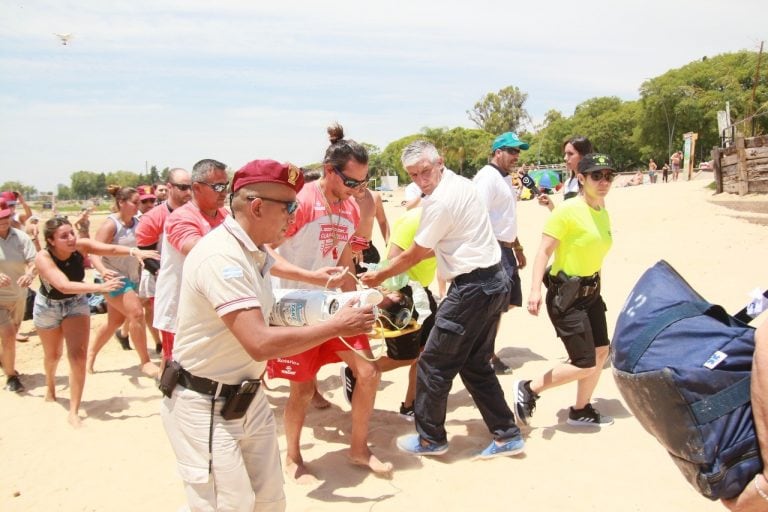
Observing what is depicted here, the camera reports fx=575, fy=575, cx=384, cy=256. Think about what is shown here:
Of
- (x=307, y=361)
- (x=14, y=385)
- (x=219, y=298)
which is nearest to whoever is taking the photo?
(x=219, y=298)

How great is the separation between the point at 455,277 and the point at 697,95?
45.8 m

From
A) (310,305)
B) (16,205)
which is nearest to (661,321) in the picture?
(310,305)

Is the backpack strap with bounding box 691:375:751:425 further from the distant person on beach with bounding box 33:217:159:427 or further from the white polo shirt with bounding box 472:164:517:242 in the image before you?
the distant person on beach with bounding box 33:217:159:427

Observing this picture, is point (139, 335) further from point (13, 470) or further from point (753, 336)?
point (753, 336)

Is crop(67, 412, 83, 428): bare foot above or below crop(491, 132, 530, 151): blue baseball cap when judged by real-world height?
below

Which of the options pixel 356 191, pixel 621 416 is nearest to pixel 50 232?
pixel 356 191

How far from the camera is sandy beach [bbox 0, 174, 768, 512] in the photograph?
147 inches

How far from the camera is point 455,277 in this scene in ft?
13.1

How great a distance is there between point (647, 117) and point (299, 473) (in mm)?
47423

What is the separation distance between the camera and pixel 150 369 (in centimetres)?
675

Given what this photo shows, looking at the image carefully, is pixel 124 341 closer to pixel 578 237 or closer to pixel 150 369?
pixel 150 369

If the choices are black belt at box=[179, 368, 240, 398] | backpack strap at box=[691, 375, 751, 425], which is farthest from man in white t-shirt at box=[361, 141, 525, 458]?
backpack strap at box=[691, 375, 751, 425]

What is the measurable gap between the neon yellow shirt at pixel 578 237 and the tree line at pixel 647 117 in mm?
21044

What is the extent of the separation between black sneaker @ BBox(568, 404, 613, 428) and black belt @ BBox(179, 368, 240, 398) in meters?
3.18
